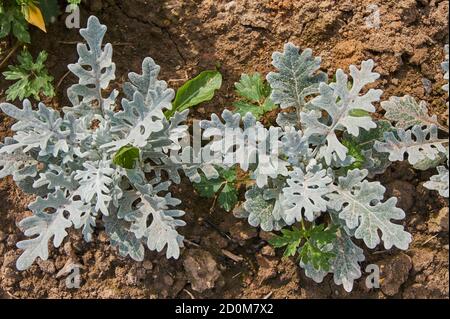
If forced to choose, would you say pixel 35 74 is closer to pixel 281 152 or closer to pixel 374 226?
pixel 281 152

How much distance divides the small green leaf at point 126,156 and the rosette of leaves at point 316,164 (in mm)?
→ 327

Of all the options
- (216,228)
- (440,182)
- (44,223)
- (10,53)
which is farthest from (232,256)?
(10,53)

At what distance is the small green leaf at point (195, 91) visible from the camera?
2.87 meters

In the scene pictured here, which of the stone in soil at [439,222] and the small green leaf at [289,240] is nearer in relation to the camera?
the small green leaf at [289,240]

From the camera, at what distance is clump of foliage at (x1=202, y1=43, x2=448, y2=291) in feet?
8.64

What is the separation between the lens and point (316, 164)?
273 centimetres

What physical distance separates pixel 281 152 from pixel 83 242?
986 mm

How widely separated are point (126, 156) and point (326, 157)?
827 millimetres

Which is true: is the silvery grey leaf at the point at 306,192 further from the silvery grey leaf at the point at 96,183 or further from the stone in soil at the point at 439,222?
the silvery grey leaf at the point at 96,183

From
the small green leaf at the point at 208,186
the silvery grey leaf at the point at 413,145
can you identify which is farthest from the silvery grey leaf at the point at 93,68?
the silvery grey leaf at the point at 413,145

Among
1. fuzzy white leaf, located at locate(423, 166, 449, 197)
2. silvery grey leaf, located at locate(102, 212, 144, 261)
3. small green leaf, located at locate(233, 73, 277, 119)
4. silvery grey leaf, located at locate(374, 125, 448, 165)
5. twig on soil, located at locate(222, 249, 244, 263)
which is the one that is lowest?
twig on soil, located at locate(222, 249, 244, 263)

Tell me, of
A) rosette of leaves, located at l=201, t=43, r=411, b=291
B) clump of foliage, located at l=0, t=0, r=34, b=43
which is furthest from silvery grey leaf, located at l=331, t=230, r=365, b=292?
clump of foliage, located at l=0, t=0, r=34, b=43

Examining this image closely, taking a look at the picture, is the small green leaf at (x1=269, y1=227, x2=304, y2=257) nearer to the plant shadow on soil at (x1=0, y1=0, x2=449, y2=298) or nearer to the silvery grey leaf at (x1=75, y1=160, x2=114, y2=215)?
the plant shadow on soil at (x1=0, y1=0, x2=449, y2=298)
